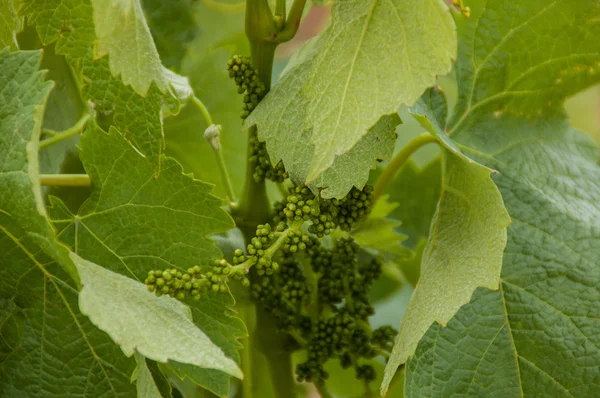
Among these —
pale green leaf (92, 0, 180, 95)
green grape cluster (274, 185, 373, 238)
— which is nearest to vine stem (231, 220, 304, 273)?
green grape cluster (274, 185, 373, 238)

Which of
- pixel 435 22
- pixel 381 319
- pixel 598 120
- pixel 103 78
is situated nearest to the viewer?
pixel 435 22

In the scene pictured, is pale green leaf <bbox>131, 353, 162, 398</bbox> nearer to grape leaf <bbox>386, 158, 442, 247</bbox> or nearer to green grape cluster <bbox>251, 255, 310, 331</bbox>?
green grape cluster <bbox>251, 255, 310, 331</bbox>

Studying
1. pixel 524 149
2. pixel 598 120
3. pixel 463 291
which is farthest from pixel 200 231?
pixel 598 120

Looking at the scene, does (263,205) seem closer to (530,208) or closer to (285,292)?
(285,292)

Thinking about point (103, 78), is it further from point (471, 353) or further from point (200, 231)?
point (471, 353)

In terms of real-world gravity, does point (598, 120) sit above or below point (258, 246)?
below

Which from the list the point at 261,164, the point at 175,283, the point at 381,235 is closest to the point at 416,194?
the point at 381,235
